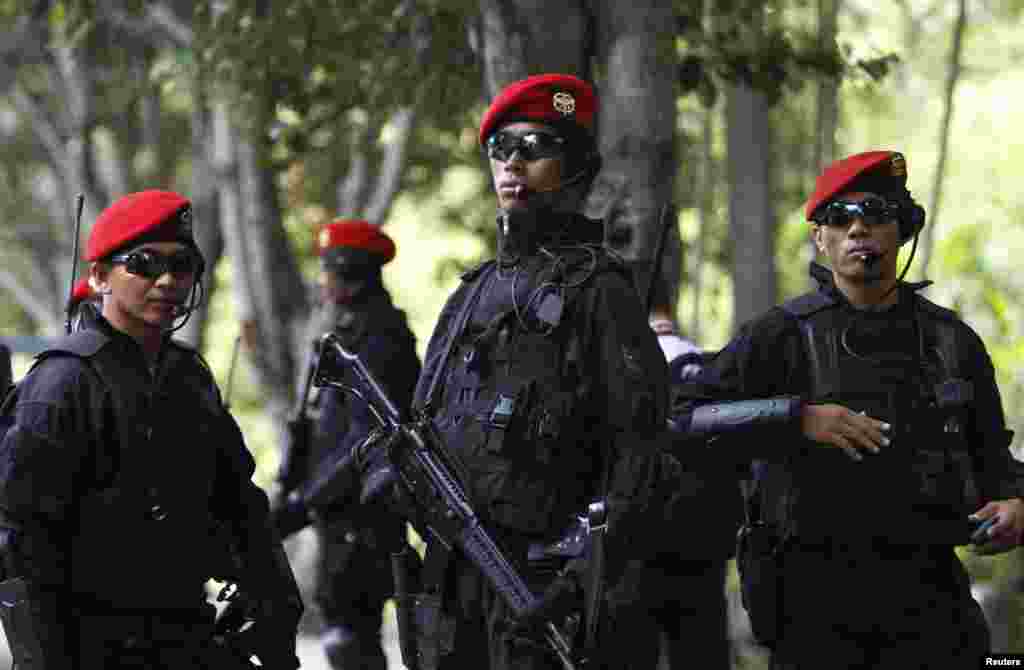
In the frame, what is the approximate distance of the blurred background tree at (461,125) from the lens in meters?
8.12

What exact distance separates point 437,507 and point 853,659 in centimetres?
124

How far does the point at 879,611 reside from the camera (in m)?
5.50

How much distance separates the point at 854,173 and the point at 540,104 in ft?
3.08

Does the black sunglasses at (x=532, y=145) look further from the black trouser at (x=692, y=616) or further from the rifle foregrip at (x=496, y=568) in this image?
the black trouser at (x=692, y=616)

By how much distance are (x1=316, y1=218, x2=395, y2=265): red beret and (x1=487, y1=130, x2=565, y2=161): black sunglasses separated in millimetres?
3236

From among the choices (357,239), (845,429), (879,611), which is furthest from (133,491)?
(357,239)

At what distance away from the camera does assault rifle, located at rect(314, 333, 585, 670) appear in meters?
5.09

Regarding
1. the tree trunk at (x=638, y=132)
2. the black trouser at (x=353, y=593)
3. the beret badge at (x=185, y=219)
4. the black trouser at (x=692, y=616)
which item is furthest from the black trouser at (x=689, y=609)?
the beret badge at (x=185, y=219)

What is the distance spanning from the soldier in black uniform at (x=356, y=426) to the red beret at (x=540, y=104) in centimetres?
282

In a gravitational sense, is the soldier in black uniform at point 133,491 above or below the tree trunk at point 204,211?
below

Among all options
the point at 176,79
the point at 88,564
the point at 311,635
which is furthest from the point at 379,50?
the point at 88,564

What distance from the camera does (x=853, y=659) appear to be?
18.1ft

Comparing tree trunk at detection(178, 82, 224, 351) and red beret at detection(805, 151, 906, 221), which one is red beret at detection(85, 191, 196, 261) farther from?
tree trunk at detection(178, 82, 224, 351)

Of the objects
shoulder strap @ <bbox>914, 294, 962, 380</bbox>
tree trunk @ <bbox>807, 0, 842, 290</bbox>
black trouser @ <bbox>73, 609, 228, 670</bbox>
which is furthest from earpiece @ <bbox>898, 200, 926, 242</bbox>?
tree trunk @ <bbox>807, 0, 842, 290</bbox>
